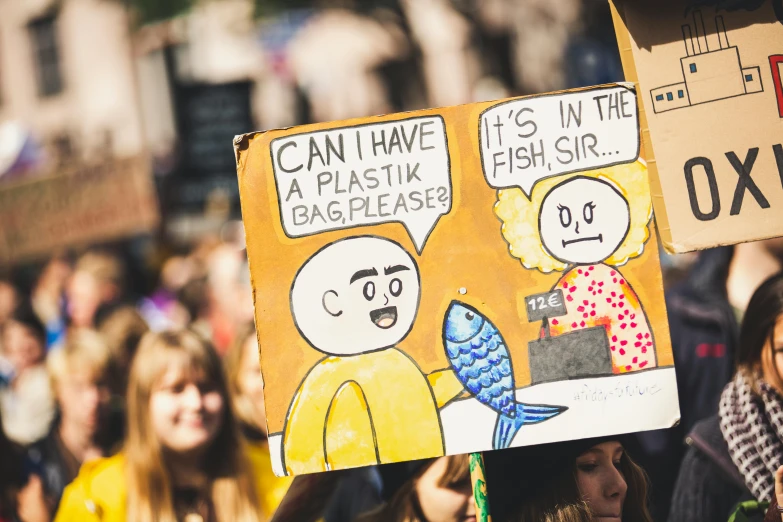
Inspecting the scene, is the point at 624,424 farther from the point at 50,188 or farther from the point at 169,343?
the point at 50,188

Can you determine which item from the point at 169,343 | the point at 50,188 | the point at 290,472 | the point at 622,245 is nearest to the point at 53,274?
the point at 50,188

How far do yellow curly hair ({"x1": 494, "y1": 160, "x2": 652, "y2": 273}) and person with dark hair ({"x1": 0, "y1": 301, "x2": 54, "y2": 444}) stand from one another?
2661mm

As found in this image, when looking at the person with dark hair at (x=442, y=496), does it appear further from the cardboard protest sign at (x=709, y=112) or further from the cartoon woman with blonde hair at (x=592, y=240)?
the cardboard protest sign at (x=709, y=112)

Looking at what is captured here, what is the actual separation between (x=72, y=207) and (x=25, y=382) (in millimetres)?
1868

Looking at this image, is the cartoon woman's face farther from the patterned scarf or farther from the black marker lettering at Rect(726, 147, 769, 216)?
the patterned scarf

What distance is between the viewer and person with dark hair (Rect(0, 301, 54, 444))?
4.10 metres

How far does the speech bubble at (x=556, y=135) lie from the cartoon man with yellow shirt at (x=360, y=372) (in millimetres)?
348

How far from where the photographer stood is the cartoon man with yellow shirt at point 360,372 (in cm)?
223

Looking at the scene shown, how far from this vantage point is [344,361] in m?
2.25

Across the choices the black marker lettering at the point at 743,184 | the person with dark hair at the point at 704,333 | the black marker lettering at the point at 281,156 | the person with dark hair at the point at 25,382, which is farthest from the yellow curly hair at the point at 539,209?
the person with dark hair at the point at 25,382

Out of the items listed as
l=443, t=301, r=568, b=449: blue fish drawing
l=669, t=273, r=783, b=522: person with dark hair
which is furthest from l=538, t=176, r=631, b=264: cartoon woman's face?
l=669, t=273, r=783, b=522: person with dark hair

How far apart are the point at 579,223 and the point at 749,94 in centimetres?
56
